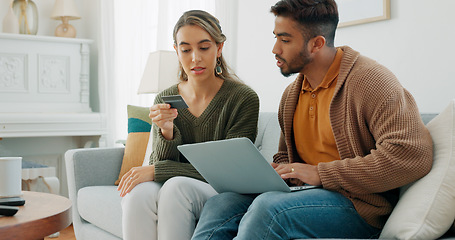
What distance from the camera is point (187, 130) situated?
1.95 m

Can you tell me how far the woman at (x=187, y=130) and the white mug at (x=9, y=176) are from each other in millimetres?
338

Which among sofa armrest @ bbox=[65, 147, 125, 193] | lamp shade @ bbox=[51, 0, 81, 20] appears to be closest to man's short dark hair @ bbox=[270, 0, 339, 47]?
sofa armrest @ bbox=[65, 147, 125, 193]


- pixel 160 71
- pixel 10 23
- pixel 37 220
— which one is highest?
pixel 10 23

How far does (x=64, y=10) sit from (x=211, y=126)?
247 centimetres

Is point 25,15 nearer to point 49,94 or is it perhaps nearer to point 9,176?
point 49,94

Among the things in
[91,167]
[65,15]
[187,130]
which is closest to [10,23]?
[65,15]

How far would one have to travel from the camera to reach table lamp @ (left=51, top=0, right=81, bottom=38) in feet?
12.9

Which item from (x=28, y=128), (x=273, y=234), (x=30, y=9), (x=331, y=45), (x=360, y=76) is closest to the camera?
(x=273, y=234)

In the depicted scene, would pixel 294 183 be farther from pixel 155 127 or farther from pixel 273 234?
pixel 155 127

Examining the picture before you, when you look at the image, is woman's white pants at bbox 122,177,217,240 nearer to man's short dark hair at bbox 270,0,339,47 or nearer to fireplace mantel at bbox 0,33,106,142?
man's short dark hair at bbox 270,0,339,47

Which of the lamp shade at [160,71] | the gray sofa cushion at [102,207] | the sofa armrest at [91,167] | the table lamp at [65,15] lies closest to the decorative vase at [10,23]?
the table lamp at [65,15]

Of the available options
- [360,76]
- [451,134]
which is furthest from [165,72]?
[451,134]

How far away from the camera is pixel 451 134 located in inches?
51.9

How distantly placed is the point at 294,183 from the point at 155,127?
0.59 m
